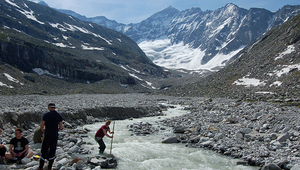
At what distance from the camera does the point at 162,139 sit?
15.9 meters

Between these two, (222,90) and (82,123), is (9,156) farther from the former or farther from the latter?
(222,90)

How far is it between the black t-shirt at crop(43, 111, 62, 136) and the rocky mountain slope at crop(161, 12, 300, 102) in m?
38.5

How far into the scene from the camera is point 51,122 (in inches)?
321

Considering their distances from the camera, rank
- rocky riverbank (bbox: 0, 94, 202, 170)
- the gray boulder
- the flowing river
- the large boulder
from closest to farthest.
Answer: rocky riverbank (bbox: 0, 94, 202, 170), the gray boulder, the flowing river, the large boulder

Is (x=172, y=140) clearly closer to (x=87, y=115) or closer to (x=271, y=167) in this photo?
(x=271, y=167)

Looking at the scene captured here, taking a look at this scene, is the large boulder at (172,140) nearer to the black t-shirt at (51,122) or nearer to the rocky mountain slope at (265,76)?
the black t-shirt at (51,122)

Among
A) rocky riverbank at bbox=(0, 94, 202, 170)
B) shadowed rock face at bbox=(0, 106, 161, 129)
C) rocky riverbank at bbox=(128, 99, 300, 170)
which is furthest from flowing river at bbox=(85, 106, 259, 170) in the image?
shadowed rock face at bbox=(0, 106, 161, 129)

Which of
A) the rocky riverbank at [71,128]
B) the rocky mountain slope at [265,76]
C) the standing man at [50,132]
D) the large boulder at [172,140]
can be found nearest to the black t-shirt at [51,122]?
the standing man at [50,132]

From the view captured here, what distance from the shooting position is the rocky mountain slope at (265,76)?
42.3 m

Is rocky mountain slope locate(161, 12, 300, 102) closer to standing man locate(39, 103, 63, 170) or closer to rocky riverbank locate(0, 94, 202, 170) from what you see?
rocky riverbank locate(0, 94, 202, 170)

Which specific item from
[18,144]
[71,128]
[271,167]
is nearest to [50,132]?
[18,144]

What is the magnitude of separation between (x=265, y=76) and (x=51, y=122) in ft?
185

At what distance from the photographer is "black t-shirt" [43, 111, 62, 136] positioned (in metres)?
8.09

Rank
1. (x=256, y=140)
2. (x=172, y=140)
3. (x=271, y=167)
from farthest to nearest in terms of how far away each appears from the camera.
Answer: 1. (x=172, y=140)
2. (x=256, y=140)
3. (x=271, y=167)
